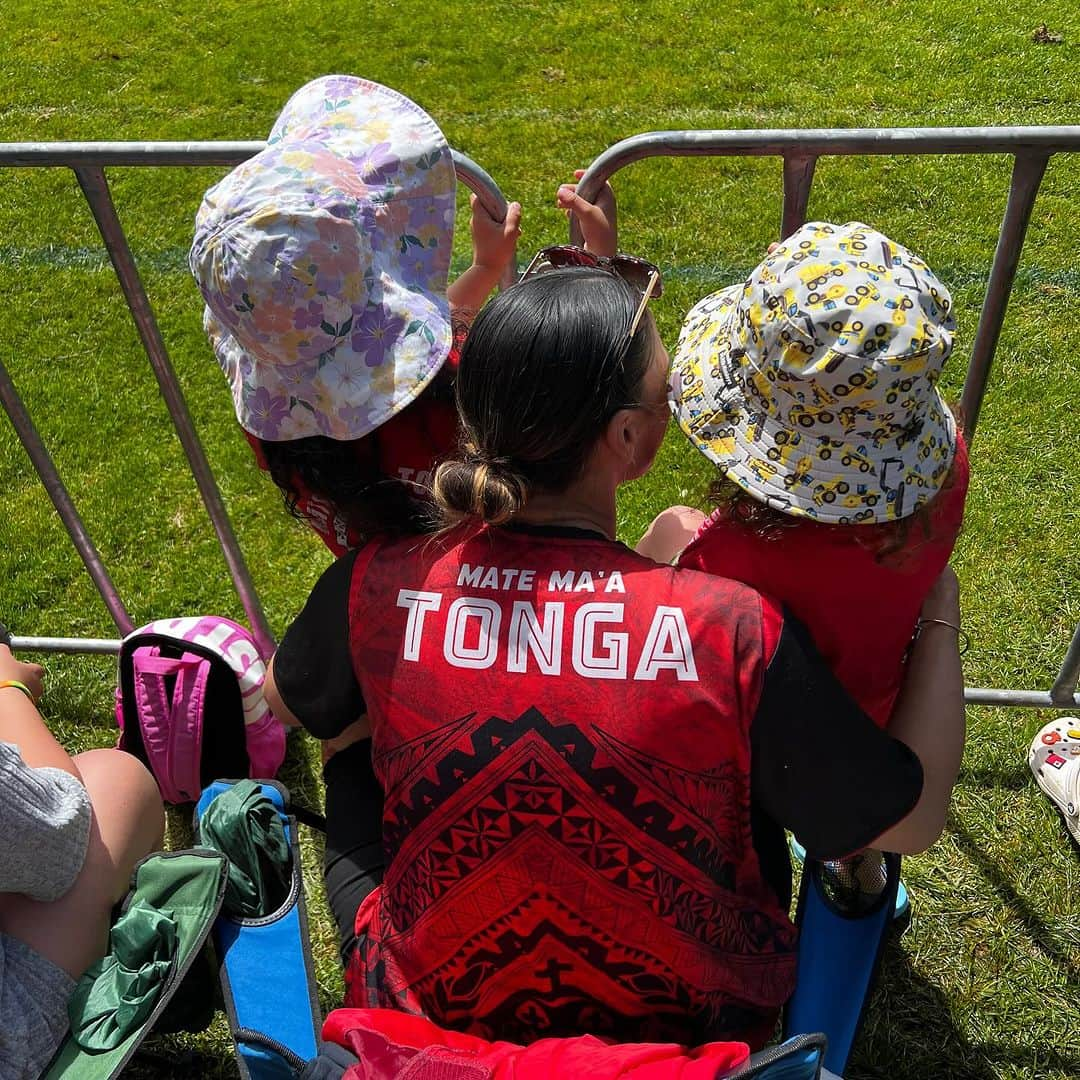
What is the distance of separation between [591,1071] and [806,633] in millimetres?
589

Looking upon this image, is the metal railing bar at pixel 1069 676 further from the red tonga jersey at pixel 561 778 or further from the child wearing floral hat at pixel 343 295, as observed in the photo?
the child wearing floral hat at pixel 343 295

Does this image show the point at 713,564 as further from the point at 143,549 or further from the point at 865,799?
the point at 143,549

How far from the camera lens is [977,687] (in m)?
2.80

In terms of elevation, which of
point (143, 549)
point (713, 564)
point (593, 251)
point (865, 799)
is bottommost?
point (143, 549)

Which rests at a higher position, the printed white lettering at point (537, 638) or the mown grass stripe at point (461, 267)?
the printed white lettering at point (537, 638)

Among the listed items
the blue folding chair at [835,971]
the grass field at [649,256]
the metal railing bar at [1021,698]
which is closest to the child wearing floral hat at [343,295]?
the blue folding chair at [835,971]

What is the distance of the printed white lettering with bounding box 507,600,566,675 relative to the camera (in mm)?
1306

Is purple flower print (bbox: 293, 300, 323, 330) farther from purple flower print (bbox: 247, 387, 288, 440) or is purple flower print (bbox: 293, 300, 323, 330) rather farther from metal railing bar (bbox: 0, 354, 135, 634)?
metal railing bar (bbox: 0, 354, 135, 634)

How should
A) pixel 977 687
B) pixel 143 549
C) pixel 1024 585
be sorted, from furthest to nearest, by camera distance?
pixel 143 549
pixel 1024 585
pixel 977 687

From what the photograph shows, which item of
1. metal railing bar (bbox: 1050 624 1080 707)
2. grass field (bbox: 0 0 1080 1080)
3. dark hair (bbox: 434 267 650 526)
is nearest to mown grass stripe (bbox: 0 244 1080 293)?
grass field (bbox: 0 0 1080 1080)

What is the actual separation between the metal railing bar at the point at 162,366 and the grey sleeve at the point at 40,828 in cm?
84

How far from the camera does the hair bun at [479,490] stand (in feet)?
4.50

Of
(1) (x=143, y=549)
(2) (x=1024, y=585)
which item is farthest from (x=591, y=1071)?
(1) (x=143, y=549)

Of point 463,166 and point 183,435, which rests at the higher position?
point 463,166
